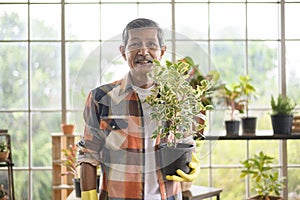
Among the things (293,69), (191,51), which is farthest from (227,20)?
(191,51)

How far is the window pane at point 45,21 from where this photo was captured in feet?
12.8

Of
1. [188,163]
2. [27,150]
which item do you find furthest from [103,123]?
[27,150]

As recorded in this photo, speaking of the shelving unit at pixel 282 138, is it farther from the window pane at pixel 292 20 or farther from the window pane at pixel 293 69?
the window pane at pixel 292 20

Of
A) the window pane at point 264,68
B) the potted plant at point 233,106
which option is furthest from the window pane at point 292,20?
the potted plant at point 233,106

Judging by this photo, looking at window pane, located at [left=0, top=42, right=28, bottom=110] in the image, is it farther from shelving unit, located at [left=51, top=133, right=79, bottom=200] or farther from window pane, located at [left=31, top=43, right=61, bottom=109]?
shelving unit, located at [left=51, top=133, right=79, bottom=200]

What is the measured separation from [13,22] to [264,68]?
6.39 ft

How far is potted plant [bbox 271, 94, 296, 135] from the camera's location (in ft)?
11.8

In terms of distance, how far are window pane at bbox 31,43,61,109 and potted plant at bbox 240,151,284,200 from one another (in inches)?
58.8

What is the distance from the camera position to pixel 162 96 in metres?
1.81

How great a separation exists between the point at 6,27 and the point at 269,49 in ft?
6.59

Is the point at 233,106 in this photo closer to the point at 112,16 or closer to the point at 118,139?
the point at 112,16

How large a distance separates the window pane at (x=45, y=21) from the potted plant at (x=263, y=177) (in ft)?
5.64

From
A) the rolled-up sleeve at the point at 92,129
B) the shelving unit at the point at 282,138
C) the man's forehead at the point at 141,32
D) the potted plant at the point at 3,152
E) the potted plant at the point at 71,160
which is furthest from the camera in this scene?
the shelving unit at the point at 282,138

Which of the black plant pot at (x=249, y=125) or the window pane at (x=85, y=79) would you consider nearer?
the window pane at (x=85, y=79)
